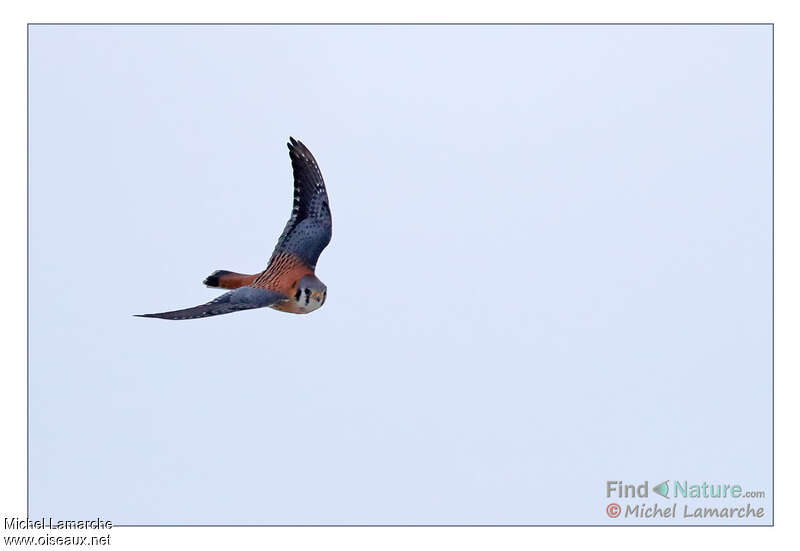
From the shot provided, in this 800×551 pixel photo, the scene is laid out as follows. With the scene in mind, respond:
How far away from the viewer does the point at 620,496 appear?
612 inches

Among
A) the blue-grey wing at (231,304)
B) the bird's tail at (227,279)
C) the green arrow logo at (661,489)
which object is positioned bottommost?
the green arrow logo at (661,489)

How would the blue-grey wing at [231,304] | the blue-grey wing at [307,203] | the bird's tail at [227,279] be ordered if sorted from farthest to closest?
the blue-grey wing at [307,203] → the bird's tail at [227,279] → the blue-grey wing at [231,304]

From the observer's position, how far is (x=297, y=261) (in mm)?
14492

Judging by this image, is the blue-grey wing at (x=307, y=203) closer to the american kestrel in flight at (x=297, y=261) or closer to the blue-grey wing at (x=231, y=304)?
the american kestrel in flight at (x=297, y=261)

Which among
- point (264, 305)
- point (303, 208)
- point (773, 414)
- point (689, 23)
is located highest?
point (689, 23)

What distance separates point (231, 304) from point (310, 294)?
1270 millimetres

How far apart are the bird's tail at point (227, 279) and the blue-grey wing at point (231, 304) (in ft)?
3.14

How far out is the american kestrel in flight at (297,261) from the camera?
13664 millimetres

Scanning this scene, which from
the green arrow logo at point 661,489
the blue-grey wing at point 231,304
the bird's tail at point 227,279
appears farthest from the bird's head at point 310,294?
the green arrow logo at point 661,489

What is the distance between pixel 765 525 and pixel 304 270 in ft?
26.0

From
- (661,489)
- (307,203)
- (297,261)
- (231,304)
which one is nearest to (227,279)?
(297,261)

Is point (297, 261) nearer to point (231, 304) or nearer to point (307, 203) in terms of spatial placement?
point (307, 203)
